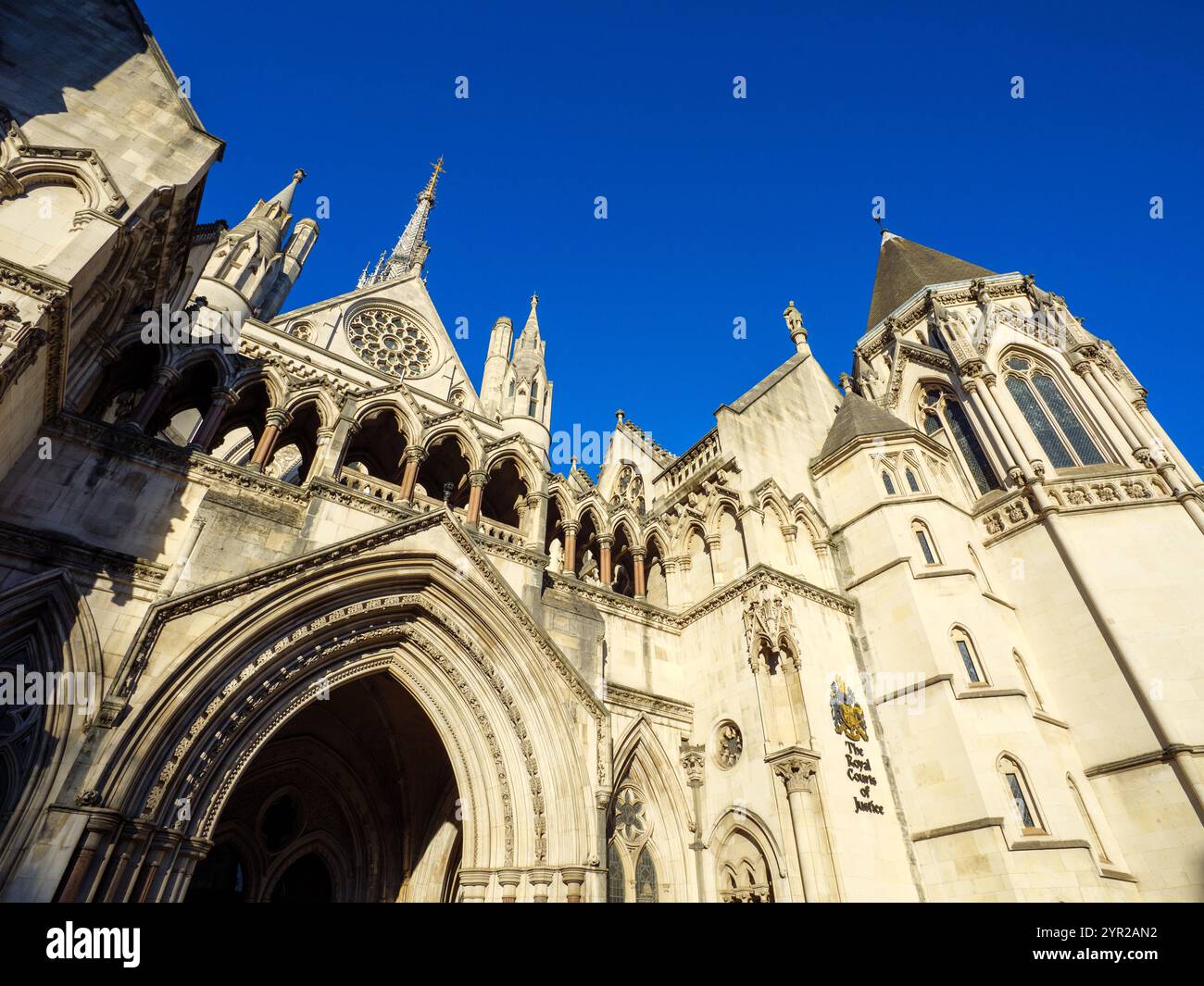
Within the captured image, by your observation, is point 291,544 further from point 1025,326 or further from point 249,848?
point 1025,326

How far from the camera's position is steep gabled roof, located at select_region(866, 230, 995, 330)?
25656mm

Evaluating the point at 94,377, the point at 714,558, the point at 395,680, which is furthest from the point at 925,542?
the point at 94,377

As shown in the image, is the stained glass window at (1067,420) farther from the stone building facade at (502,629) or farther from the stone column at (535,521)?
the stone column at (535,521)

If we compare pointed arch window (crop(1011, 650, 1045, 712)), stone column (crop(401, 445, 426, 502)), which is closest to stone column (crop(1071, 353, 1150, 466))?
pointed arch window (crop(1011, 650, 1045, 712))

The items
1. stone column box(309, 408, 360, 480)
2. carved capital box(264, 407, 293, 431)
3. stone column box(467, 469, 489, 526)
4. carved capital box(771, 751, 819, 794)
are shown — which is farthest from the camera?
stone column box(467, 469, 489, 526)

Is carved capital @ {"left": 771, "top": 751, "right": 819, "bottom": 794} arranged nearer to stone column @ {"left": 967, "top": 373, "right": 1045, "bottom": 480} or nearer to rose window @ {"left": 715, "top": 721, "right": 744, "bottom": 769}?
rose window @ {"left": 715, "top": 721, "right": 744, "bottom": 769}

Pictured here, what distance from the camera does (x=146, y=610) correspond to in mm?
9781

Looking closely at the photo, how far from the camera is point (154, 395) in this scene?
12.0 meters

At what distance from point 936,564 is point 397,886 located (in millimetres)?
14574

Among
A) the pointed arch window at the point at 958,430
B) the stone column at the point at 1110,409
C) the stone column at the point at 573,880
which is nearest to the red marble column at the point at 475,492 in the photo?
the stone column at the point at 573,880

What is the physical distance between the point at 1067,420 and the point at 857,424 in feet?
19.5

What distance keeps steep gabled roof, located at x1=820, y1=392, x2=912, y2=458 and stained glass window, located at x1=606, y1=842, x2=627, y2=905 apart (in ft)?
39.5
